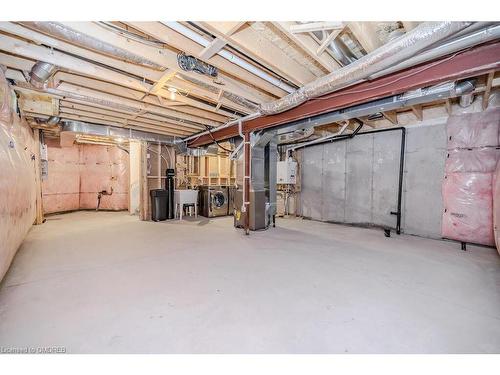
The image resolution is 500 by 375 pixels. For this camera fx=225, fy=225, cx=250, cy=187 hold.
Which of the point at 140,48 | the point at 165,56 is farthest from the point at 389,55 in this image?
the point at 140,48

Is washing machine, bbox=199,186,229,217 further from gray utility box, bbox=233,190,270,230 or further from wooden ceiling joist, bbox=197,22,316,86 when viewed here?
wooden ceiling joist, bbox=197,22,316,86

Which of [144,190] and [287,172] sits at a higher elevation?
[287,172]

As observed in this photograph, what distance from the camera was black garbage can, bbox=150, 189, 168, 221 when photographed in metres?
5.70

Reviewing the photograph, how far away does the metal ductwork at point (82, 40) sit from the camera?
1.69 m

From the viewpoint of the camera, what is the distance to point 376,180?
16.1 feet

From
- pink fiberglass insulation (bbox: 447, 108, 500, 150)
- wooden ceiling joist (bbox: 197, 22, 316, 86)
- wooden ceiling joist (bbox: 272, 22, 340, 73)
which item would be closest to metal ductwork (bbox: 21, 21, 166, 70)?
wooden ceiling joist (bbox: 197, 22, 316, 86)

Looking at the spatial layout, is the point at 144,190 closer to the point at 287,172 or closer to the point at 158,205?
the point at 158,205

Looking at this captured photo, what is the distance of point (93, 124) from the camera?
477 cm

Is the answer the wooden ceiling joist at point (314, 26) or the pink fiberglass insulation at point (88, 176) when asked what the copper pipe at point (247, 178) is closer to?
the wooden ceiling joist at point (314, 26)

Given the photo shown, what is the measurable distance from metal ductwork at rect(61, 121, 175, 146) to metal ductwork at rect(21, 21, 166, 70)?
311cm

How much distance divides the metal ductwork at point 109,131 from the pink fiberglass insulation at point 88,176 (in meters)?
2.73

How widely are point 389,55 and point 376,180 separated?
3639mm

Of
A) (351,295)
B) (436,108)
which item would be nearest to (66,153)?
(351,295)
